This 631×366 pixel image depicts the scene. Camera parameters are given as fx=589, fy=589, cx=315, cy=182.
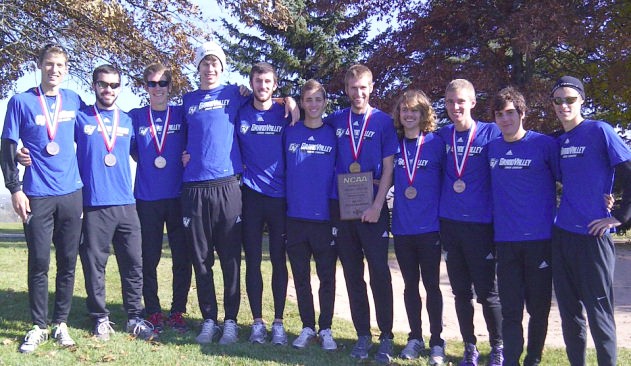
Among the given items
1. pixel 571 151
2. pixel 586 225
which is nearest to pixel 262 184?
pixel 571 151

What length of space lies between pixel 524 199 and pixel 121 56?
38.9 ft

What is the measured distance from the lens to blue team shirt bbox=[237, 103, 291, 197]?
18.7 ft

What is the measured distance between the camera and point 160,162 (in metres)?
5.95

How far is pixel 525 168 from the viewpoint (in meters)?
4.79

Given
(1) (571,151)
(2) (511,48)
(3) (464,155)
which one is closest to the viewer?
(1) (571,151)

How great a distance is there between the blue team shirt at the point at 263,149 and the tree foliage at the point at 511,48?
6048 mm

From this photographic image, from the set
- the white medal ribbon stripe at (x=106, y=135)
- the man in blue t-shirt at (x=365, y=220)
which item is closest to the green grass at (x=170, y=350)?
the man in blue t-shirt at (x=365, y=220)

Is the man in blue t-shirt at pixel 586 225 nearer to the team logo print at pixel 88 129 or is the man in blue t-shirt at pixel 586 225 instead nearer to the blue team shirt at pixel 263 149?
the blue team shirt at pixel 263 149

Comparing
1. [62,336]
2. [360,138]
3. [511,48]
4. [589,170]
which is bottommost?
[62,336]

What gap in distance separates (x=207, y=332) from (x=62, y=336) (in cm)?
133

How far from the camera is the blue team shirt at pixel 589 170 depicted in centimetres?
439

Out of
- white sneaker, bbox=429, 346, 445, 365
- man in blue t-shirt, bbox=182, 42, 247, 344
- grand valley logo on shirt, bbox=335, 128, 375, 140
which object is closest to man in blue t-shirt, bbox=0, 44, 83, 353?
man in blue t-shirt, bbox=182, 42, 247, 344

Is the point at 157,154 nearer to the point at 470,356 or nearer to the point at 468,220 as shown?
the point at 468,220

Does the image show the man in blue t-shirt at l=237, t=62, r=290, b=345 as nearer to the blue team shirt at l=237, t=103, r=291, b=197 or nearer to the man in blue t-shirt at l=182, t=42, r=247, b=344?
the blue team shirt at l=237, t=103, r=291, b=197
